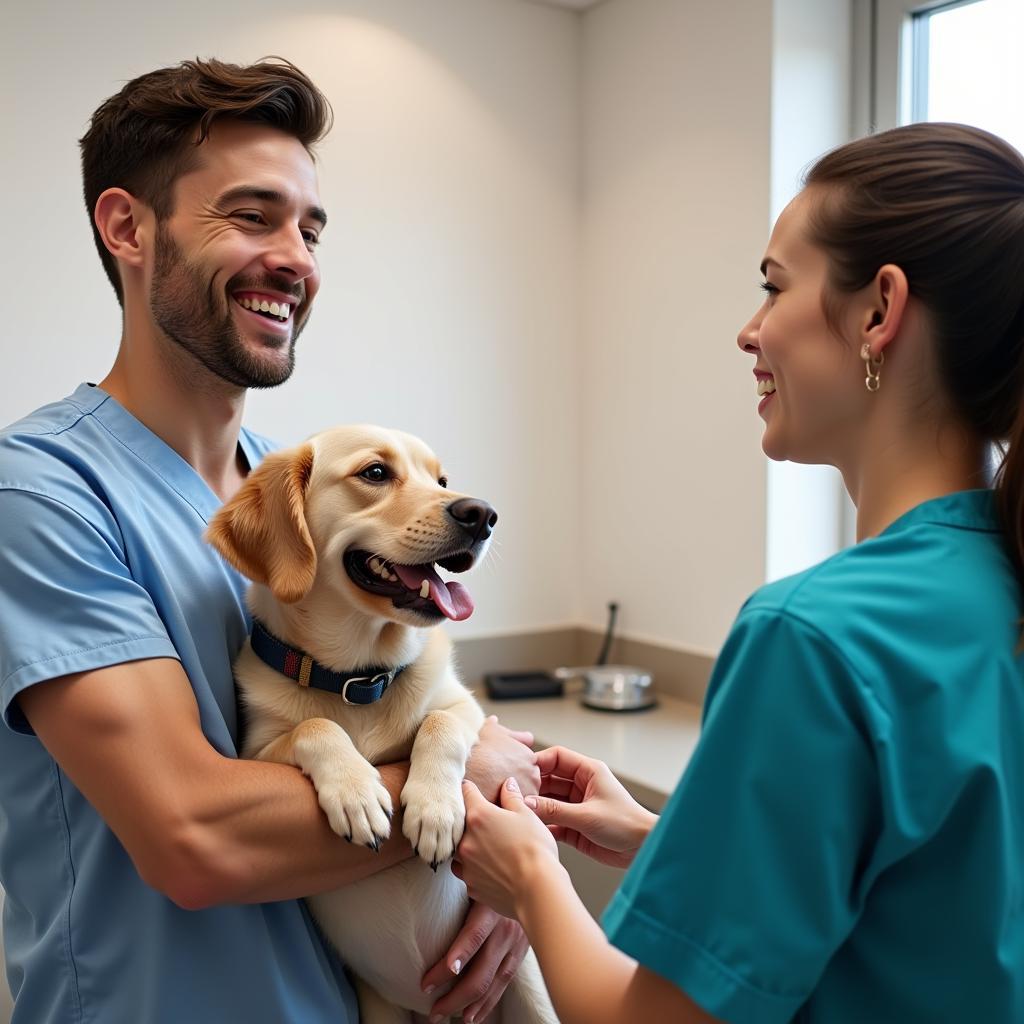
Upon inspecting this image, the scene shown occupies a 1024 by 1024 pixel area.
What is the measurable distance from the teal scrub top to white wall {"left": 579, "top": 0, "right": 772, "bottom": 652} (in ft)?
5.32

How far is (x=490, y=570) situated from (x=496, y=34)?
133cm

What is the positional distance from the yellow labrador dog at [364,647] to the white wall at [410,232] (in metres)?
1.14

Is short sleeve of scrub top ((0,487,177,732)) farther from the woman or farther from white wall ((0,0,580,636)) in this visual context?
white wall ((0,0,580,636))

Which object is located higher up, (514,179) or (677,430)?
(514,179)

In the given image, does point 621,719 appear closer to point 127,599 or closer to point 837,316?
point 127,599

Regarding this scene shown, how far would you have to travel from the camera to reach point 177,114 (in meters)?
1.21

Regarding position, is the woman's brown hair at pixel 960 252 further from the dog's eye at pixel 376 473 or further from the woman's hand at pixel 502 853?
the dog's eye at pixel 376 473

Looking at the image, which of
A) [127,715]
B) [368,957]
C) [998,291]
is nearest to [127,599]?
[127,715]

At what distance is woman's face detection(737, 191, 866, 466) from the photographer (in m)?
0.79

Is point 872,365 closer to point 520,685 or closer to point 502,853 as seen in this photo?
point 502,853

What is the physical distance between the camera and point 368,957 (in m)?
1.13

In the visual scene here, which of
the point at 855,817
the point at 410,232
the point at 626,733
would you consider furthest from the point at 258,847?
the point at 410,232

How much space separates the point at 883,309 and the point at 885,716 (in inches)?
12.1

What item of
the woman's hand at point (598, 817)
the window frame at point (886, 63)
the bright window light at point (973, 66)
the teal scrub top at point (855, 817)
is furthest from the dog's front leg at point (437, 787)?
the window frame at point (886, 63)
